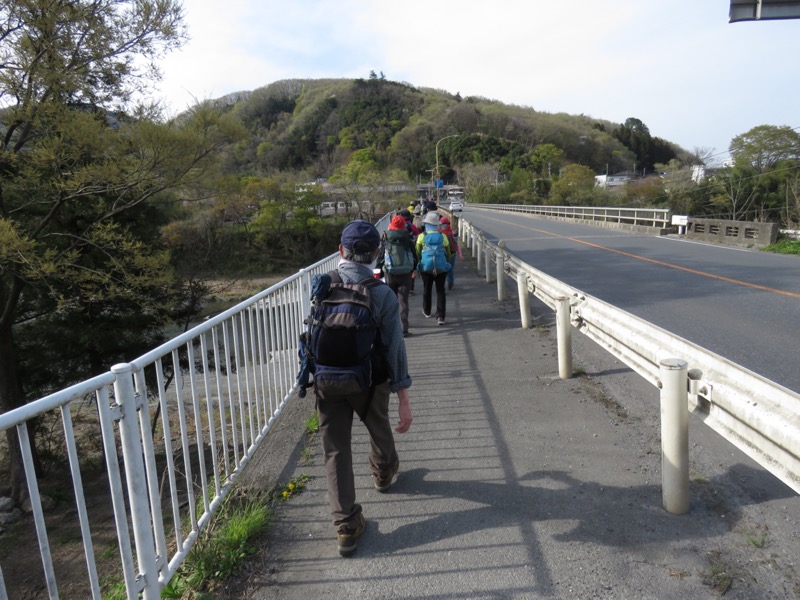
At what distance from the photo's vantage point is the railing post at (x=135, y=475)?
2338 mm

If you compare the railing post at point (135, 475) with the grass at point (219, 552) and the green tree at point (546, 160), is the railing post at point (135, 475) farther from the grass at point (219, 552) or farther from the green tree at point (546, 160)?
the green tree at point (546, 160)

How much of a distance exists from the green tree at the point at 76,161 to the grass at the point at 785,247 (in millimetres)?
15591

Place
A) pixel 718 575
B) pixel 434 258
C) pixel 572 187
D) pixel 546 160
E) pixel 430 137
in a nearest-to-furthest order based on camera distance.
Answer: pixel 718 575 < pixel 434 258 < pixel 572 187 < pixel 546 160 < pixel 430 137

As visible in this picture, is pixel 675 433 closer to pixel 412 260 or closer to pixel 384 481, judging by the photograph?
pixel 384 481

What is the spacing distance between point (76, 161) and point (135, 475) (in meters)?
11.3

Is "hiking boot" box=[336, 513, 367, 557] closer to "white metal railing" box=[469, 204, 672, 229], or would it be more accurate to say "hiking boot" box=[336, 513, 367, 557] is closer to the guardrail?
the guardrail

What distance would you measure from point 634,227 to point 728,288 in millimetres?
17229

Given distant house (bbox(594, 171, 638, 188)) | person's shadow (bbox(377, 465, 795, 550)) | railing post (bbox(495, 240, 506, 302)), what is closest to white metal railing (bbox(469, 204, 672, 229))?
railing post (bbox(495, 240, 506, 302))

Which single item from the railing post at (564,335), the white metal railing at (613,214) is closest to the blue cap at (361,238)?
the railing post at (564,335)

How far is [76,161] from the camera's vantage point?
11477 millimetres

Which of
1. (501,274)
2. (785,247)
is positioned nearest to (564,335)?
(501,274)

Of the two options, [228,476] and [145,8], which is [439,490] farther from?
[145,8]

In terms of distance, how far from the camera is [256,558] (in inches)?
115

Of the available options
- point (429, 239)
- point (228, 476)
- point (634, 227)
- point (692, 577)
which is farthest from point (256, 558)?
point (634, 227)
